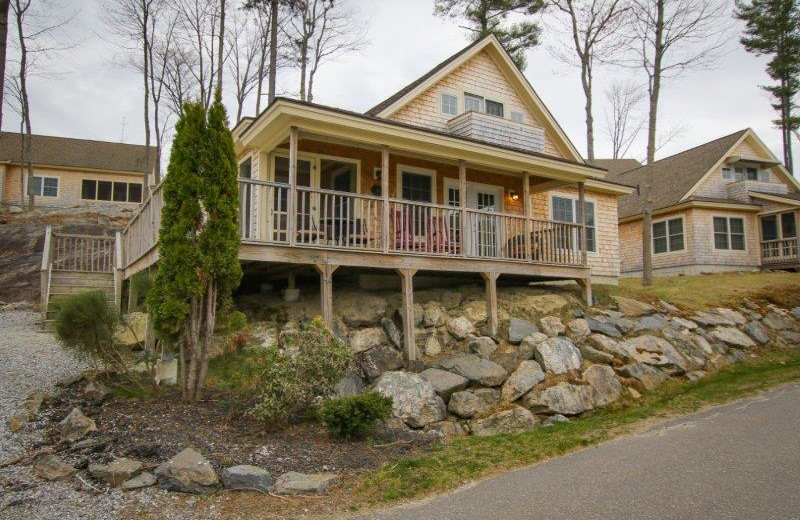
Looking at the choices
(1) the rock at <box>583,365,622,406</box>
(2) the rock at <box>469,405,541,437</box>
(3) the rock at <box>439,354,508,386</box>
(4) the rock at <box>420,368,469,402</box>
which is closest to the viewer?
(2) the rock at <box>469,405,541,437</box>

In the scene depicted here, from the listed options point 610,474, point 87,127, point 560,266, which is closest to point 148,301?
point 610,474

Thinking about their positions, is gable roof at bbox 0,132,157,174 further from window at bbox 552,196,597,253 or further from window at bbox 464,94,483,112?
window at bbox 552,196,597,253

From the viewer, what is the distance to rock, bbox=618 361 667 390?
10.8 metres

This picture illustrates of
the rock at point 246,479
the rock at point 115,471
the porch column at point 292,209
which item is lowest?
the rock at point 246,479

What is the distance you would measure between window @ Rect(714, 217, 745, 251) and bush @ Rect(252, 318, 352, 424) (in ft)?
68.7

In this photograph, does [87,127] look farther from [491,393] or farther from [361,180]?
[491,393]

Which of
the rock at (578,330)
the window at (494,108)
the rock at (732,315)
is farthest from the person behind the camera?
the window at (494,108)

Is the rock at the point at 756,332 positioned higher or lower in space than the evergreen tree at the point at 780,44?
lower

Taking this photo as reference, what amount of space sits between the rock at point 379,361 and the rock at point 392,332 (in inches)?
10.8

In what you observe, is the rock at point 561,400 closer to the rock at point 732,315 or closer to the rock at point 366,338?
the rock at point 366,338

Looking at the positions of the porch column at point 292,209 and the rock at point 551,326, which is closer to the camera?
the porch column at point 292,209

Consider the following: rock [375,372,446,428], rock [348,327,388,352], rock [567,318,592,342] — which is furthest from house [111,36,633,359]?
rock [567,318,592,342]

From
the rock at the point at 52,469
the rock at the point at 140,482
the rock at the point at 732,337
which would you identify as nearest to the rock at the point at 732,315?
the rock at the point at 732,337

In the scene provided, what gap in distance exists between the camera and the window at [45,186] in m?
33.1
